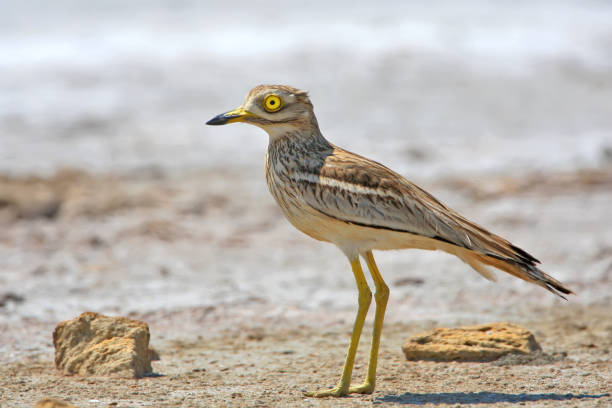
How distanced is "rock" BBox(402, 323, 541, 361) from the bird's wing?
0.85 metres

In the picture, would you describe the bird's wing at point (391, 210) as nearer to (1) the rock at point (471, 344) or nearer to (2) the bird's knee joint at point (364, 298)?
(2) the bird's knee joint at point (364, 298)

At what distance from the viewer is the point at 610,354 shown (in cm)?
Result: 552

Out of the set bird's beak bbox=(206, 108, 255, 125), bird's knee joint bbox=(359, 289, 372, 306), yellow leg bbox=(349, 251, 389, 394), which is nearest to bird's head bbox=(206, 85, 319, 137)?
bird's beak bbox=(206, 108, 255, 125)

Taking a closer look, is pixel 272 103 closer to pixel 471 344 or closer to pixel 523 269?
pixel 523 269

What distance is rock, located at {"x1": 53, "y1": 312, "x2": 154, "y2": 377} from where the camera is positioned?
5105mm

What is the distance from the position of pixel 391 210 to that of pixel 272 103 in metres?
0.98

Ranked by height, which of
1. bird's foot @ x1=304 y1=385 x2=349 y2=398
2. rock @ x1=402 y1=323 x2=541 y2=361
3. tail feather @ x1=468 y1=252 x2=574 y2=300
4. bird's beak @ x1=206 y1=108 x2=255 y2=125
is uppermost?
bird's beak @ x1=206 y1=108 x2=255 y2=125

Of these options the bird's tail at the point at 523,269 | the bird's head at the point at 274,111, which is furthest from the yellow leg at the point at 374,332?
the bird's head at the point at 274,111

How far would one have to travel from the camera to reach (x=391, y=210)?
15.6 ft

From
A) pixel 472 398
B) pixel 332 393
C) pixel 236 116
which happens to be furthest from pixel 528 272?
pixel 236 116

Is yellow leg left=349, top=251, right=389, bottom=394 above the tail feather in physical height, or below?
below

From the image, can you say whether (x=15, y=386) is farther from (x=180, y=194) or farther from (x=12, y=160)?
(x=12, y=160)

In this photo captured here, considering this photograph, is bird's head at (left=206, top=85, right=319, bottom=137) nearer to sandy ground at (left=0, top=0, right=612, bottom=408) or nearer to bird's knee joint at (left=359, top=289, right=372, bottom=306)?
bird's knee joint at (left=359, top=289, right=372, bottom=306)

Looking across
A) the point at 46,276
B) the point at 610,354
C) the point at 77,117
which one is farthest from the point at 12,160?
the point at 610,354
